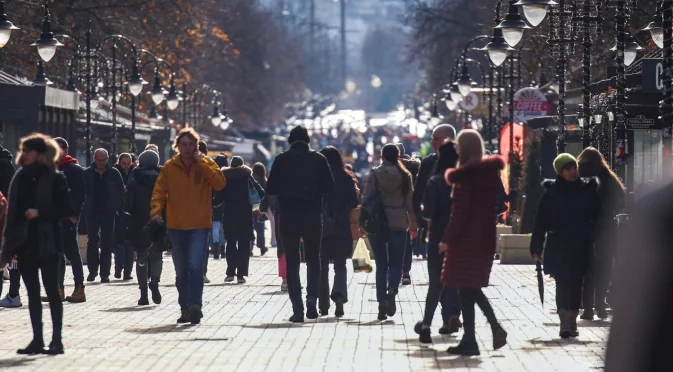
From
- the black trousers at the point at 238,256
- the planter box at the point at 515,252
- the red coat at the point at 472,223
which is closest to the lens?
the red coat at the point at 472,223

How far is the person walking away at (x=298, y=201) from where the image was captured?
13461 mm

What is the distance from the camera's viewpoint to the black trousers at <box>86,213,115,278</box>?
64.9ft

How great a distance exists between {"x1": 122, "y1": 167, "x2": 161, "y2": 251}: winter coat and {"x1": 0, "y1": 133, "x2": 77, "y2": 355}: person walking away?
5071 millimetres

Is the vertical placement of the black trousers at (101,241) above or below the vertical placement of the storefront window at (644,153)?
below

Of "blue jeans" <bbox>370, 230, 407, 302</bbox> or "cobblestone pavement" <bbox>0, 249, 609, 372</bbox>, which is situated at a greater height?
"blue jeans" <bbox>370, 230, 407, 302</bbox>

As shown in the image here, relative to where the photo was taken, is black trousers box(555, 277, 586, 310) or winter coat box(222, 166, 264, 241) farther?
winter coat box(222, 166, 264, 241)

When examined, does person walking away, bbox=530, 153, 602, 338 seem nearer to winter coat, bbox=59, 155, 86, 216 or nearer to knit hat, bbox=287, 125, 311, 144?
knit hat, bbox=287, 125, 311, 144

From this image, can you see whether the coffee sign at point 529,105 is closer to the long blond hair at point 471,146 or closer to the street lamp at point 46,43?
the street lamp at point 46,43

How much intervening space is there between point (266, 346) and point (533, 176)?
56.4 feet

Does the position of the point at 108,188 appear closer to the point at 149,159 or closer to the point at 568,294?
the point at 149,159

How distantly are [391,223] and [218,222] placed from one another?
1157 centimetres

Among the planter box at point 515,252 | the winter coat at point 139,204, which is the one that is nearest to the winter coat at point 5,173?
the winter coat at point 139,204

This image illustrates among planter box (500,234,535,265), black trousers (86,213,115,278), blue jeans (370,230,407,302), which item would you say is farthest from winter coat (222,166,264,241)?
planter box (500,234,535,265)

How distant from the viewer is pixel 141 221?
16125mm
